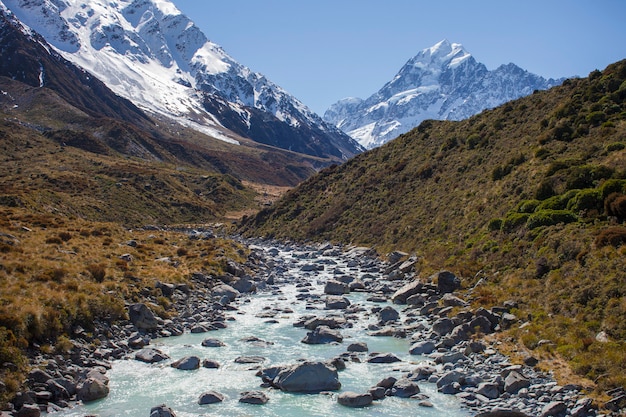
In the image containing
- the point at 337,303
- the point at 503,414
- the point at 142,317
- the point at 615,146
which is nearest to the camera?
the point at 503,414

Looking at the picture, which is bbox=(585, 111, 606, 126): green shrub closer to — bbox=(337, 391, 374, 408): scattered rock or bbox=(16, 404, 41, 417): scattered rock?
bbox=(337, 391, 374, 408): scattered rock

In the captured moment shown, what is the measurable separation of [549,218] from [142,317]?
26800mm

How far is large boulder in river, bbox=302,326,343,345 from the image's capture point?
2867 centimetres

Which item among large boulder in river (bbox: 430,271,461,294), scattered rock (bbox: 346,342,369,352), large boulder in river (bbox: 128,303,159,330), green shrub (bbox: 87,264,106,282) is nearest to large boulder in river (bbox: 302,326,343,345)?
scattered rock (bbox: 346,342,369,352)

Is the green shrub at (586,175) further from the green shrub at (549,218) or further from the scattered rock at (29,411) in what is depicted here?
the scattered rock at (29,411)

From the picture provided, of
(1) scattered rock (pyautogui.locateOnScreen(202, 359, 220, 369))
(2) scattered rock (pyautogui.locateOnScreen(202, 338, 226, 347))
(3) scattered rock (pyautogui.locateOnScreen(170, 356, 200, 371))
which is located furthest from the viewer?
(2) scattered rock (pyautogui.locateOnScreen(202, 338, 226, 347))

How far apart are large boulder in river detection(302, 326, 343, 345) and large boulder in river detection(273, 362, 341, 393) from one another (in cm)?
625

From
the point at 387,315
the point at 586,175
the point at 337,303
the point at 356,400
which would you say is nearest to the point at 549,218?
the point at 586,175

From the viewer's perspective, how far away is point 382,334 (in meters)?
29.7

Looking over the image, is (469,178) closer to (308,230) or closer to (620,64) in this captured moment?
(620,64)

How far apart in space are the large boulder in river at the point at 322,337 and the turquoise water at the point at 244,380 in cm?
50

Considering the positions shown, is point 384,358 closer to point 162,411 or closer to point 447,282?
point 162,411

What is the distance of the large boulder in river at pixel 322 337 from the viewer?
28.7 meters

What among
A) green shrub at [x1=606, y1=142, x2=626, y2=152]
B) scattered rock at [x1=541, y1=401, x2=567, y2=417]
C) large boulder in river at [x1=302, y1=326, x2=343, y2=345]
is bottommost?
large boulder in river at [x1=302, y1=326, x2=343, y2=345]
